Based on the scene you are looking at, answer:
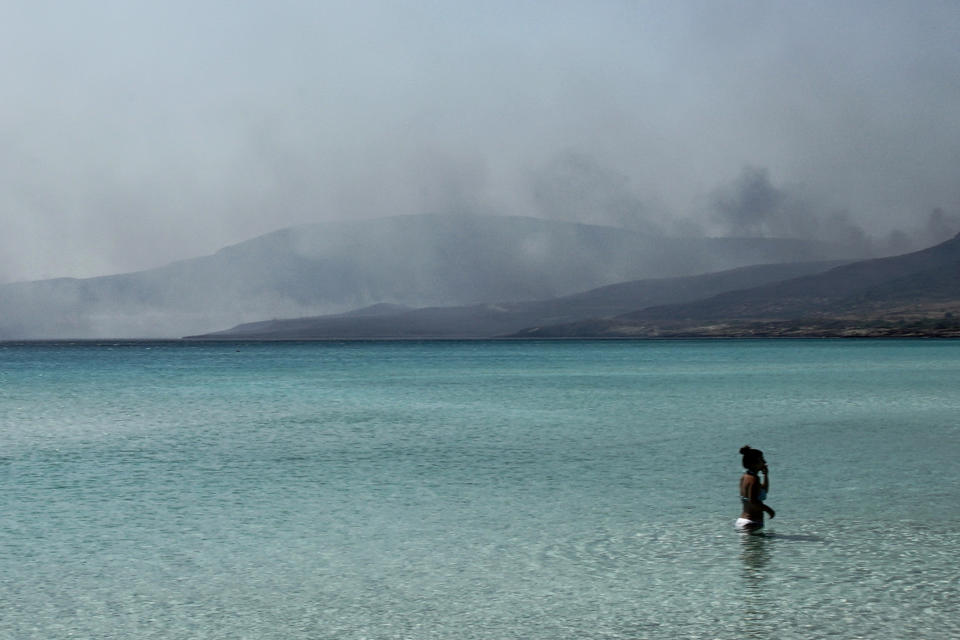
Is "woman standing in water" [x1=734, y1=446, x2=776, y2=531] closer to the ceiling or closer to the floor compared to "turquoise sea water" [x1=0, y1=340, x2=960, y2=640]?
closer to the ceiling

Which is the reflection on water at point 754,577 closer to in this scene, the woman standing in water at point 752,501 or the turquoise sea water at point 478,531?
the turquoise sea water at point 478,531

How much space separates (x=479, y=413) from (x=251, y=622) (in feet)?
121

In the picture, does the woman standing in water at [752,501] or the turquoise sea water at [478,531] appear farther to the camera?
the woman standing in water at [752,501]

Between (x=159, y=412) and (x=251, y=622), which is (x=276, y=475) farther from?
(x=159, y=412)

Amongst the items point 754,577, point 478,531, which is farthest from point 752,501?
point 478,531

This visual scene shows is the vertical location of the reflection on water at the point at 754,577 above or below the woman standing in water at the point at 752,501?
below

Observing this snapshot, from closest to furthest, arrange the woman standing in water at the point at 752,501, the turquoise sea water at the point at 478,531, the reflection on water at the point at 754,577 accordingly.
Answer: the reflection on water at the point at 754,577, the turquoise sea water at the point at 478,531, the woman standing in water at the point at 752,501

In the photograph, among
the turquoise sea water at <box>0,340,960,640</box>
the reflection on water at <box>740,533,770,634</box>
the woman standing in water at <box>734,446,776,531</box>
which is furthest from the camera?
the woman standing in water at <box>734,446,776,531</box>

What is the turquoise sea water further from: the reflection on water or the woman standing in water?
the woman standing in water

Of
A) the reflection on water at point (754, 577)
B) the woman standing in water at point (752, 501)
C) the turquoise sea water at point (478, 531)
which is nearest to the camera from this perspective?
the reflection on water at point (754, 577)

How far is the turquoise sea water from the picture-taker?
12344 millimetres

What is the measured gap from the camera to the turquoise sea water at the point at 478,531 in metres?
12.3

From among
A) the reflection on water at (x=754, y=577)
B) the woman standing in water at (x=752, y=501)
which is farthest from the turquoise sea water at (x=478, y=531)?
the woman standing in water at (x=752, y=501)

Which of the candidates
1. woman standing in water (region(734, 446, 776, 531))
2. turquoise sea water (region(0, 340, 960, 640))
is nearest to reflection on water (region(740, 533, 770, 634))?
turquoise sea water (region(0, 340, 960, 640))
